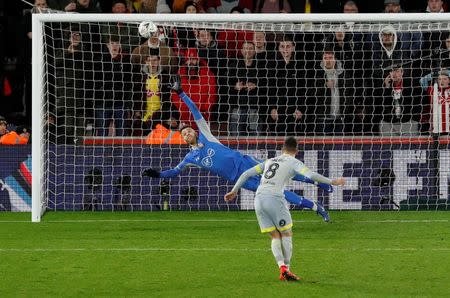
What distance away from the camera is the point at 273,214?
35.2 ft

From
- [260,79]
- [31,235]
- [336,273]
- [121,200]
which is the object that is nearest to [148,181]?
[121,200]

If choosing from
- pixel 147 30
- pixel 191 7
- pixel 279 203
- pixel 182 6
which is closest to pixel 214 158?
pixel 147 30

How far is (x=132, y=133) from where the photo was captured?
718 inches

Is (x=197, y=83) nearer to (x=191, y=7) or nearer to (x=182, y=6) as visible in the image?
(x=191, y=7)

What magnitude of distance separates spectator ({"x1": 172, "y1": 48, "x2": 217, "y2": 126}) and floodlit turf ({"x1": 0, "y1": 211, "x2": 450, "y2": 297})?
192 cm

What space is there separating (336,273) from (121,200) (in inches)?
302

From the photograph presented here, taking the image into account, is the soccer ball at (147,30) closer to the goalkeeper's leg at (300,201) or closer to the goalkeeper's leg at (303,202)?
the goalkeeper's leg at (300,201)

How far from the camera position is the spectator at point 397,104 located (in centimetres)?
1847

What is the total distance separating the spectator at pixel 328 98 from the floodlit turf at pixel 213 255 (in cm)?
162

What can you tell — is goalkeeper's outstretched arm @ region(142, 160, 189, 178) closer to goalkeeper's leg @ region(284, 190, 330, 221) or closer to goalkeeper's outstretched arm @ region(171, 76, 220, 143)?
goalkeeper's outstretched arm @ region(171, 76, 220, 143)

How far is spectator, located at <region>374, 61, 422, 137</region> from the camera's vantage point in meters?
18.5

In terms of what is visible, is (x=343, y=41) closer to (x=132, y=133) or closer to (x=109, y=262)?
(x=132, y=133)

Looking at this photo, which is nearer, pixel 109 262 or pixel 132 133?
pixel 109 262

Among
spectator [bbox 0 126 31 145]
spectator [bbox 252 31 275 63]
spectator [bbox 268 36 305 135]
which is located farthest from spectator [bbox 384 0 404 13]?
spectator [bbox 0 126 31 145]
